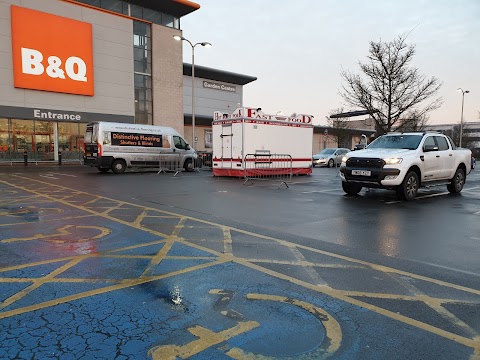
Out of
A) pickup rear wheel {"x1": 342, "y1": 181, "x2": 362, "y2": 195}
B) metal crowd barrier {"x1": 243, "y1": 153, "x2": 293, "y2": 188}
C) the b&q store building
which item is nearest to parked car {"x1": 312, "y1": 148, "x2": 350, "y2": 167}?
metal crowd barrier {"x1": 243, "y1": 153, "x2": 293, "y2": 188}

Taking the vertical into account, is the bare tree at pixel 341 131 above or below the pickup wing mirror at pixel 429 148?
above

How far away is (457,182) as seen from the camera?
12.3 m

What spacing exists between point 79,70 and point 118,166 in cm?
1423

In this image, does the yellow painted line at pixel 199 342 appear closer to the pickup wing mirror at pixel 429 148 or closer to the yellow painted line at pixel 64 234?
the yellow painted line at pixel 64 234

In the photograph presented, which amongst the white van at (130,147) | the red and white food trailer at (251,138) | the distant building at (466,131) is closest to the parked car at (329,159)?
the red and white food trailer at (251,138)

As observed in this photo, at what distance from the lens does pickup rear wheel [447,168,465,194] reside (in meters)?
12.2

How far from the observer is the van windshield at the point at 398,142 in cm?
1082

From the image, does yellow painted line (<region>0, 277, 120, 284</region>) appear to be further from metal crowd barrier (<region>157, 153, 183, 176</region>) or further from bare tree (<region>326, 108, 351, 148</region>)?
bare tree (<region>326, 108, 351, 148</region>)

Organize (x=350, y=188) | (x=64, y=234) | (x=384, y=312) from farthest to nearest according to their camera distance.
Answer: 1. (x=350, y=188)
2. (x=64, y=234)
3. (x=384, y=312)

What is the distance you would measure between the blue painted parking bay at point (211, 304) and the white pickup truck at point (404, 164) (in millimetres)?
5461

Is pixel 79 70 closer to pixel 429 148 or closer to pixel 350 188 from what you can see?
pixel 350 188

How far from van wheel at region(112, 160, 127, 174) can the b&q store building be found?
12674 mm

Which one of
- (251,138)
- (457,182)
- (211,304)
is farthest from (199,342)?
(251,138)


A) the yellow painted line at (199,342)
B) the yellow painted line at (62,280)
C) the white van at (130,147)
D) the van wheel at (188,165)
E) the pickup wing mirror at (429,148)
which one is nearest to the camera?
the yellow painted line at (199,342)
